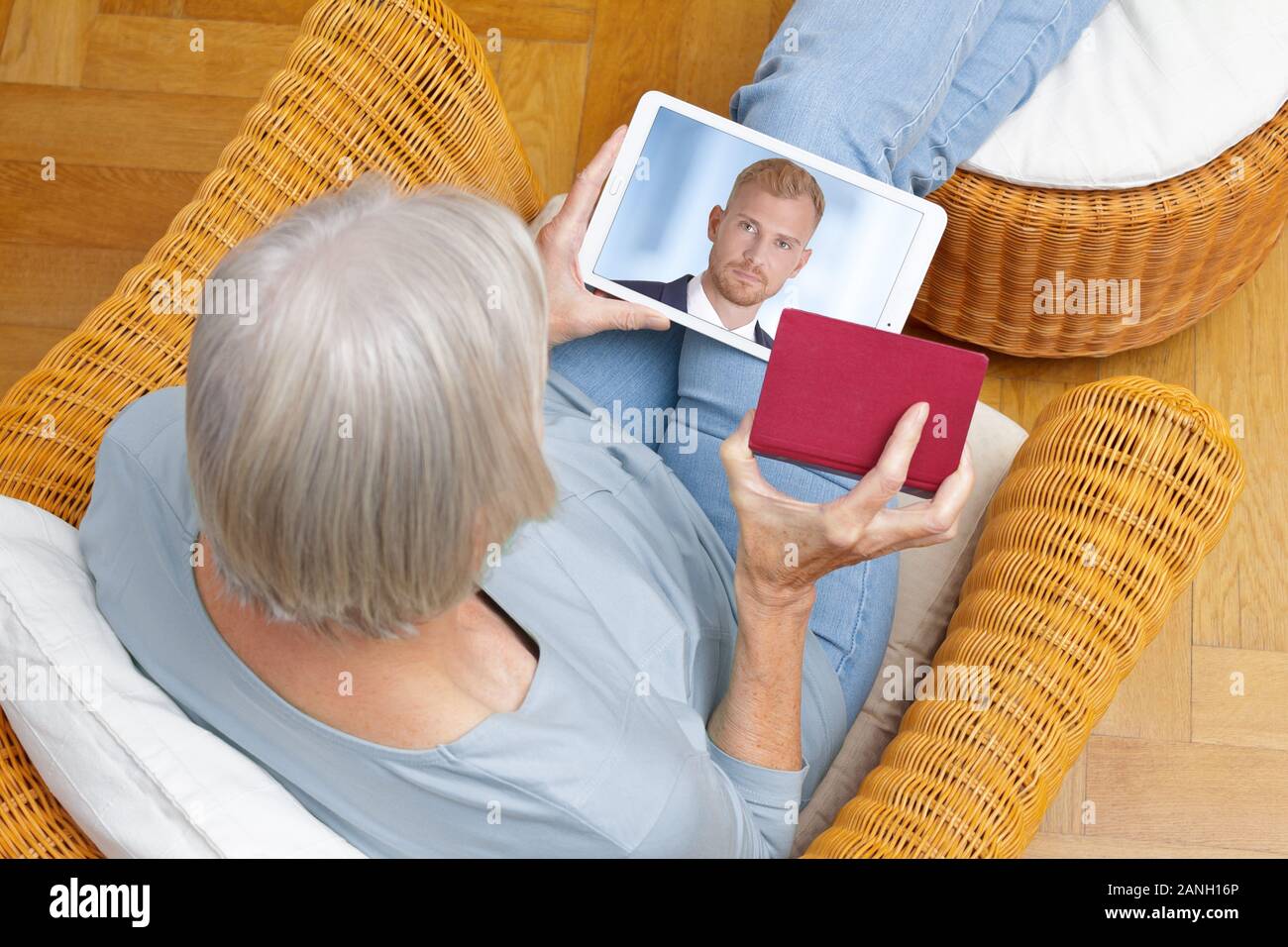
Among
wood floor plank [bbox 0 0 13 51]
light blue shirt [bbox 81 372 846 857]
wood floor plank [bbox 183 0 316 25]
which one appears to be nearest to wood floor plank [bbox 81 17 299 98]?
wood floor plank [bbox 183 0 316 25]

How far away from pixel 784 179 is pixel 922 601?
0.43m

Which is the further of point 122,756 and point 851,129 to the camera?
point 851,129

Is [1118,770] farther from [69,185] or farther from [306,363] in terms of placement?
[69,185]

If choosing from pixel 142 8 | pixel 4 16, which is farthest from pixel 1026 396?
pixel 4 16

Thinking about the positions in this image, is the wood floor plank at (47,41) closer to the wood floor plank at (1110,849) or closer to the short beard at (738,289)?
the short beard at (738,289)

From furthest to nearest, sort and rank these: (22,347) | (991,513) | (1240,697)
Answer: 1. (22,347)
2. (1240,697)
3. (991,513)

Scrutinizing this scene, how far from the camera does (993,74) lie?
1271 mm

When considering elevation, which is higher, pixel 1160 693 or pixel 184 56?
pixel 184 56

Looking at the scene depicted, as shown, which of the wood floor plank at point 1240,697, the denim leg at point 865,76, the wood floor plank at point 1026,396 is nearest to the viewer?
the denim leg at point 865,76

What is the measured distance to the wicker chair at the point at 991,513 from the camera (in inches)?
33.8

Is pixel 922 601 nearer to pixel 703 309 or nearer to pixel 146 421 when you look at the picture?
pixel 703 309

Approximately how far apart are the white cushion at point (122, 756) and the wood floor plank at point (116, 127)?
1.20m

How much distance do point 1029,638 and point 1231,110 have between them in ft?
2.34

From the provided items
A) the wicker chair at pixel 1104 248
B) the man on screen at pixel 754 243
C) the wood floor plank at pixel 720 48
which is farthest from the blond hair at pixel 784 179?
the wood floor plank at pixel 720 48
